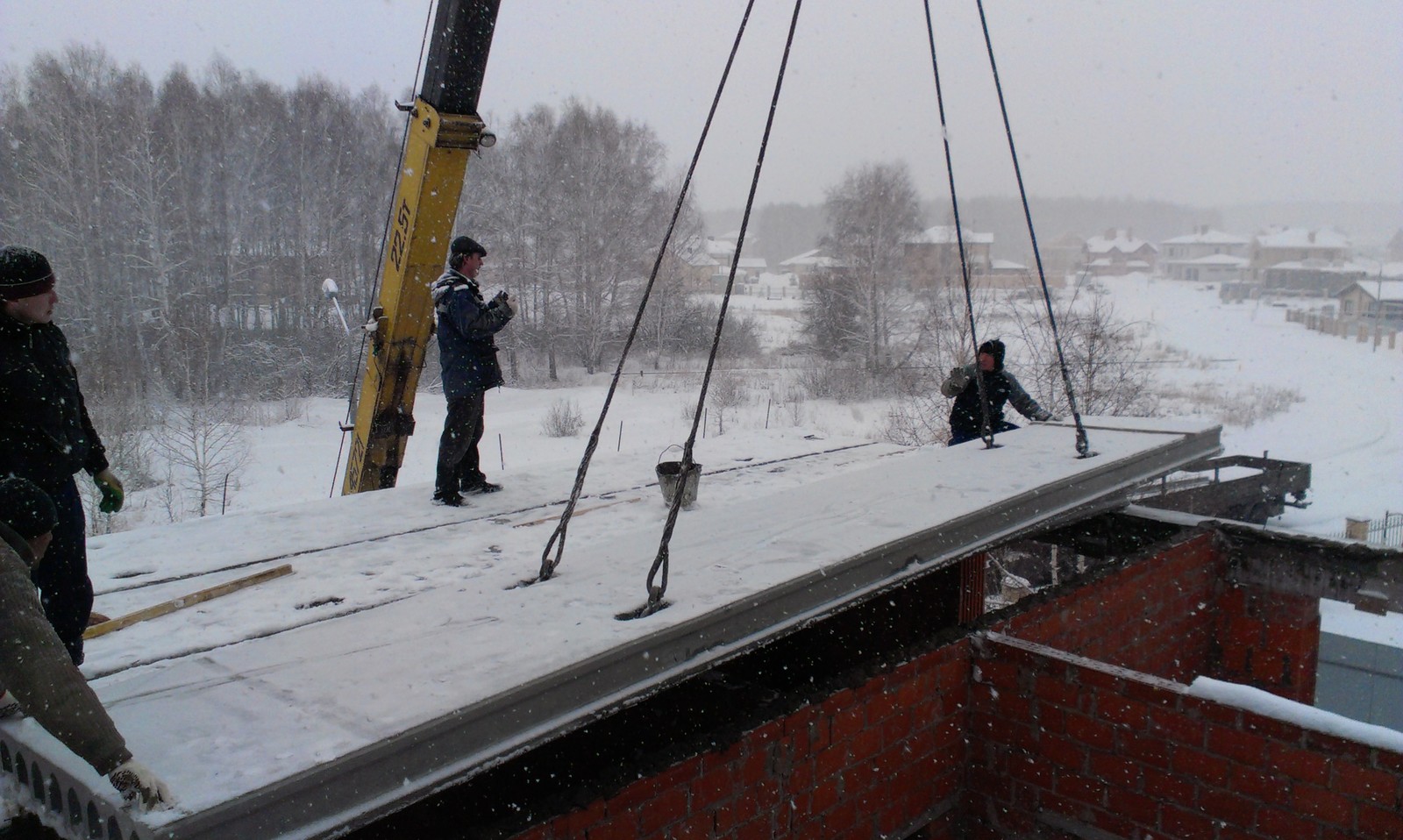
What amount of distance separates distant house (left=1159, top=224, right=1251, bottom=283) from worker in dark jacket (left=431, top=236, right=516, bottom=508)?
6484cm

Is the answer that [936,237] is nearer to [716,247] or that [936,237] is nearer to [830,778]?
[716,247]

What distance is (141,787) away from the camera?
3.77 ft

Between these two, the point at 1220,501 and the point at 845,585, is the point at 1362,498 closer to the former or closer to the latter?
the point at 1220,501

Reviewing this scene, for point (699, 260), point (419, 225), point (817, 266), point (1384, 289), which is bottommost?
point (419, 225)

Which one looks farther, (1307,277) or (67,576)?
(1307,277)

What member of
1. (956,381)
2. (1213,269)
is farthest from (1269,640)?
(1213,269)

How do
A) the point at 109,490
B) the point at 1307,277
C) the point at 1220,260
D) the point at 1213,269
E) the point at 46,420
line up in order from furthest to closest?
the point at 1220,260
the point at 1213,269
the point at 1307,277
the point at 109,490
the point at 46,420

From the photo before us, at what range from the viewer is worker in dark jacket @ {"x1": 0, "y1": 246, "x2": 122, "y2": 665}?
2252 mm

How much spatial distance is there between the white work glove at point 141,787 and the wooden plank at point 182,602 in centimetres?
194

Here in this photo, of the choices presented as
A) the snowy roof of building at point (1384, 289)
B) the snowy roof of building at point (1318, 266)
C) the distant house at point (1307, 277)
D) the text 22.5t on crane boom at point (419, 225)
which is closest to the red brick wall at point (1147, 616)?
the text 22.5t on crane boom at point (419, 225)

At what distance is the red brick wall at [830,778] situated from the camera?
179 centimetres

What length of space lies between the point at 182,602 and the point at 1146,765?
10.8 feet

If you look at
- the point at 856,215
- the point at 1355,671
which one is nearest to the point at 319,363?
the point at 856,215

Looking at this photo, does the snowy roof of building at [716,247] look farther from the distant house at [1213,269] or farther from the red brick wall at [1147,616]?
the distant house at [1213,269]
